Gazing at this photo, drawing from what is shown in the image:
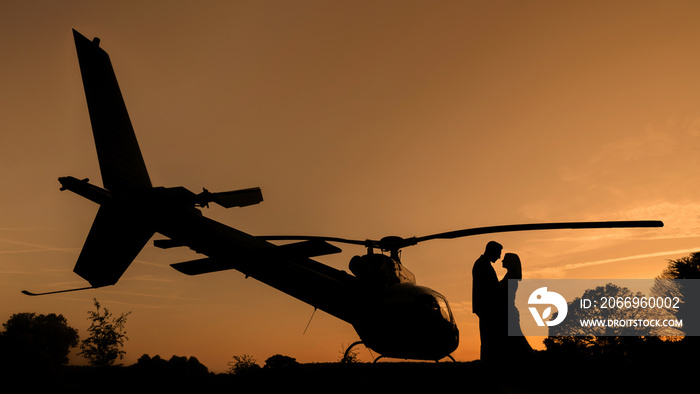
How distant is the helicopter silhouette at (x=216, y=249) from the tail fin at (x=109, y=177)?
0.03 m

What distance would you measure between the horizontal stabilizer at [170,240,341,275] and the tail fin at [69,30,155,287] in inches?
61.7

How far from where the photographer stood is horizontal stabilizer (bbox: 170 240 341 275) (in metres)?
9.36

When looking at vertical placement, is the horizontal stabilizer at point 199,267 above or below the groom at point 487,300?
above

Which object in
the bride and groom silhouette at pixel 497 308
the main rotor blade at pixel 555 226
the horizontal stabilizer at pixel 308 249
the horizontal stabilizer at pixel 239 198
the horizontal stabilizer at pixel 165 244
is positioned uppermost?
the horizontal stabilizer at pixel 239 198

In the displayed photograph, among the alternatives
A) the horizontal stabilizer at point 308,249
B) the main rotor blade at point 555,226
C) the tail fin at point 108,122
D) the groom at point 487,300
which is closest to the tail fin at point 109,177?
the tail fin at point 108,122

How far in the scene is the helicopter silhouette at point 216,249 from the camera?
10625 millimetres

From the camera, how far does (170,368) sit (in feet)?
27.2

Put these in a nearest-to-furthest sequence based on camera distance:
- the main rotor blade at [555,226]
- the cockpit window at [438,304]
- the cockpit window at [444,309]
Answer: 1. the main rotor blade at [555,226]
2. the cockpit window at [438,304]
3. the cockpit window at [444,309]

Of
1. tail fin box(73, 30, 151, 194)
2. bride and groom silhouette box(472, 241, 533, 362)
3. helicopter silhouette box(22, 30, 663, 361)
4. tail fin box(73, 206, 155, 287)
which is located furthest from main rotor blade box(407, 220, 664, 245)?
tail fin box(73, 30, 151, 194)

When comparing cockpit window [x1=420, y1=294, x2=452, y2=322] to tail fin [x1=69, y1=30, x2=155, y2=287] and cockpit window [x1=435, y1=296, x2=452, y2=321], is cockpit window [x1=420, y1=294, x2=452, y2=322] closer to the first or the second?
cockpit window [x1=435, y1=296, x2=452, y2=321]

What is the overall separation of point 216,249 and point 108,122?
494 cm

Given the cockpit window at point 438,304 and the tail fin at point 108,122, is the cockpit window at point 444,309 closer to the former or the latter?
the cockpit window at point 438,304

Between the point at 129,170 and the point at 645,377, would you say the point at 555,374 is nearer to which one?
the point at 645,377

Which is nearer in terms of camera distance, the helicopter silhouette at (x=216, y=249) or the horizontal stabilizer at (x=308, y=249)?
the horizontal stabilizer at (x=308, y=249)
